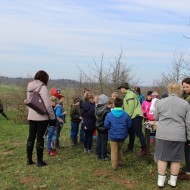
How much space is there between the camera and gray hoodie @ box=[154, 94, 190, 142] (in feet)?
17.8

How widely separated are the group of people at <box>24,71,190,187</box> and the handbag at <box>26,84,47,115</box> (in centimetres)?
9

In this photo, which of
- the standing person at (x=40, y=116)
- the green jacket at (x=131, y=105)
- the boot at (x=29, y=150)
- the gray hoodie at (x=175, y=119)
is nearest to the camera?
the gray hoodie at (x=175, y=119)

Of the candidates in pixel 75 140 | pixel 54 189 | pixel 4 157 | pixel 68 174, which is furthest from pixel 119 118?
pixel 4 157

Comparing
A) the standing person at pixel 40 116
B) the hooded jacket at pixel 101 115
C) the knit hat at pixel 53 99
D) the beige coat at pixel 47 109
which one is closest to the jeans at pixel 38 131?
the standing person at pixel 40 116

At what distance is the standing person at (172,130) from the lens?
17.9 ft

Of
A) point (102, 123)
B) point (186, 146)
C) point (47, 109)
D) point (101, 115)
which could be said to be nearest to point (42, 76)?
point (47, 109)

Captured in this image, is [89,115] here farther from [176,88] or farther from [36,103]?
[176,88]

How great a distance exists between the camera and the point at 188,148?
5938mm

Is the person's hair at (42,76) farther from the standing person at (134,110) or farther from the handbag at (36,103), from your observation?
the standing person at (134,110)

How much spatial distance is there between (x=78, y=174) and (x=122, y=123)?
4.60 ft

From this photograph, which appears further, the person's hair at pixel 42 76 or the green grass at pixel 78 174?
the person's hair at pixel 42 76

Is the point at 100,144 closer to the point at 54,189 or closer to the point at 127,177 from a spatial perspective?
the point at 127,177

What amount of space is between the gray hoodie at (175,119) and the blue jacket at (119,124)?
136 cm

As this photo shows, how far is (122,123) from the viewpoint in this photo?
683cm
